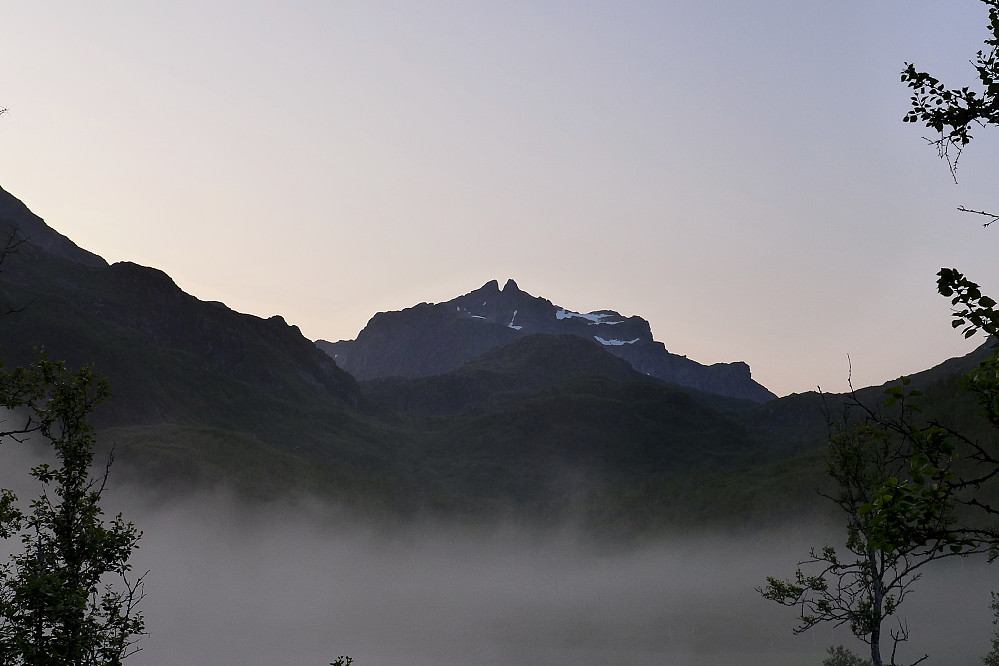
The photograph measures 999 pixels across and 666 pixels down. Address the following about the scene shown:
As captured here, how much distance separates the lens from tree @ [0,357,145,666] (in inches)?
818

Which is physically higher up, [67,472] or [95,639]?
[67,472]

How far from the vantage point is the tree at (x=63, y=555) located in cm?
2078

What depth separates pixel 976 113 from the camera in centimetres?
1244

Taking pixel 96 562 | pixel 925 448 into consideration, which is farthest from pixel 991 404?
pixel 96 562

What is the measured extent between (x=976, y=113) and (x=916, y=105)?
Answer: 0.93 m

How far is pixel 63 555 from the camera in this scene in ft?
84.1

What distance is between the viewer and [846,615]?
29.1 metres

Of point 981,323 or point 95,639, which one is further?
point 95,639

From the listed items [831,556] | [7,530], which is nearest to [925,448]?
[831,556]

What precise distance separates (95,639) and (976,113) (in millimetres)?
25547

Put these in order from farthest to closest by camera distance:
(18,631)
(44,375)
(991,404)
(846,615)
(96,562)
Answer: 1. (846,615)
2. (96,562)
3. (44,375)
4. (18,631)
5. (991,404)

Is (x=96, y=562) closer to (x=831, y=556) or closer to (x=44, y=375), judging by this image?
(x=44, y=375)

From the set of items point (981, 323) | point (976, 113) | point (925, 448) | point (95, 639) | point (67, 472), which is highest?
point (976, 113)

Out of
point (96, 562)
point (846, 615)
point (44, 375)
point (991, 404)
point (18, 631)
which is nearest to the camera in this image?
point (991, 404)
